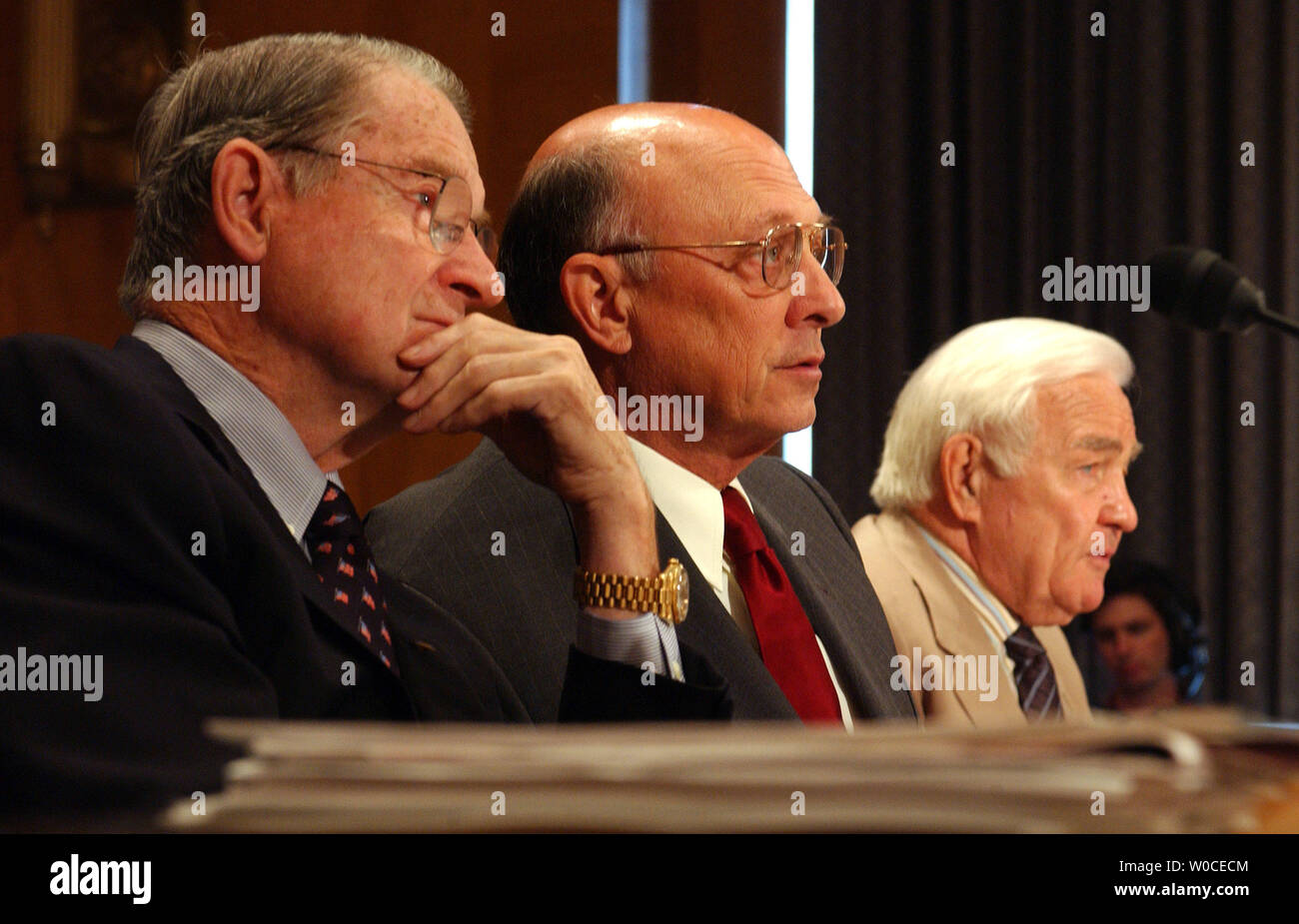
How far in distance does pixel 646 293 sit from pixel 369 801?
142 centimetres

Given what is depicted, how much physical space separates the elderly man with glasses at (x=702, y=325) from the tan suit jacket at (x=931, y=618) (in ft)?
0.82

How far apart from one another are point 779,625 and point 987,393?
92cm

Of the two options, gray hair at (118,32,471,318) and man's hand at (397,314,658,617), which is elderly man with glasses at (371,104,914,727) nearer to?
man's hand at (397,314,658,617)

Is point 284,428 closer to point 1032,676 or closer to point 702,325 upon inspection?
point 702,325

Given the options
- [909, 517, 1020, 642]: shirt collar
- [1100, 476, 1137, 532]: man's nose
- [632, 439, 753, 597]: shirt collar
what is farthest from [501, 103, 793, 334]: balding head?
[1100, 476, 1137, 532]: man's nose

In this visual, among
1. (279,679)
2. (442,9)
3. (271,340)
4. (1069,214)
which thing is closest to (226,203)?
(271,340)

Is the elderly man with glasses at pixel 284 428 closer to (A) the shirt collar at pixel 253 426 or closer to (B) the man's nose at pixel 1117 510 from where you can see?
(A) the shirt collar at pixel 253 426

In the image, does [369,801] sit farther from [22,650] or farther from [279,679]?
[279,679]

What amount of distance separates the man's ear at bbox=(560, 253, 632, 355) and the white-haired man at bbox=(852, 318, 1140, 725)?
73 centimetres

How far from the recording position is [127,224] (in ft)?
8.97

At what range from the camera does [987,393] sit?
2.39 meters

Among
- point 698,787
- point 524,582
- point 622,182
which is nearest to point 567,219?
point 622,182

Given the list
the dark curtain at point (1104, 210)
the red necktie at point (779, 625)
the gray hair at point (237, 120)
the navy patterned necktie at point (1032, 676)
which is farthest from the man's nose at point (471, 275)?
the dark curtain at point (1104, 210)

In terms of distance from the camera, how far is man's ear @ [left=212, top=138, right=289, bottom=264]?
50.5 inches
